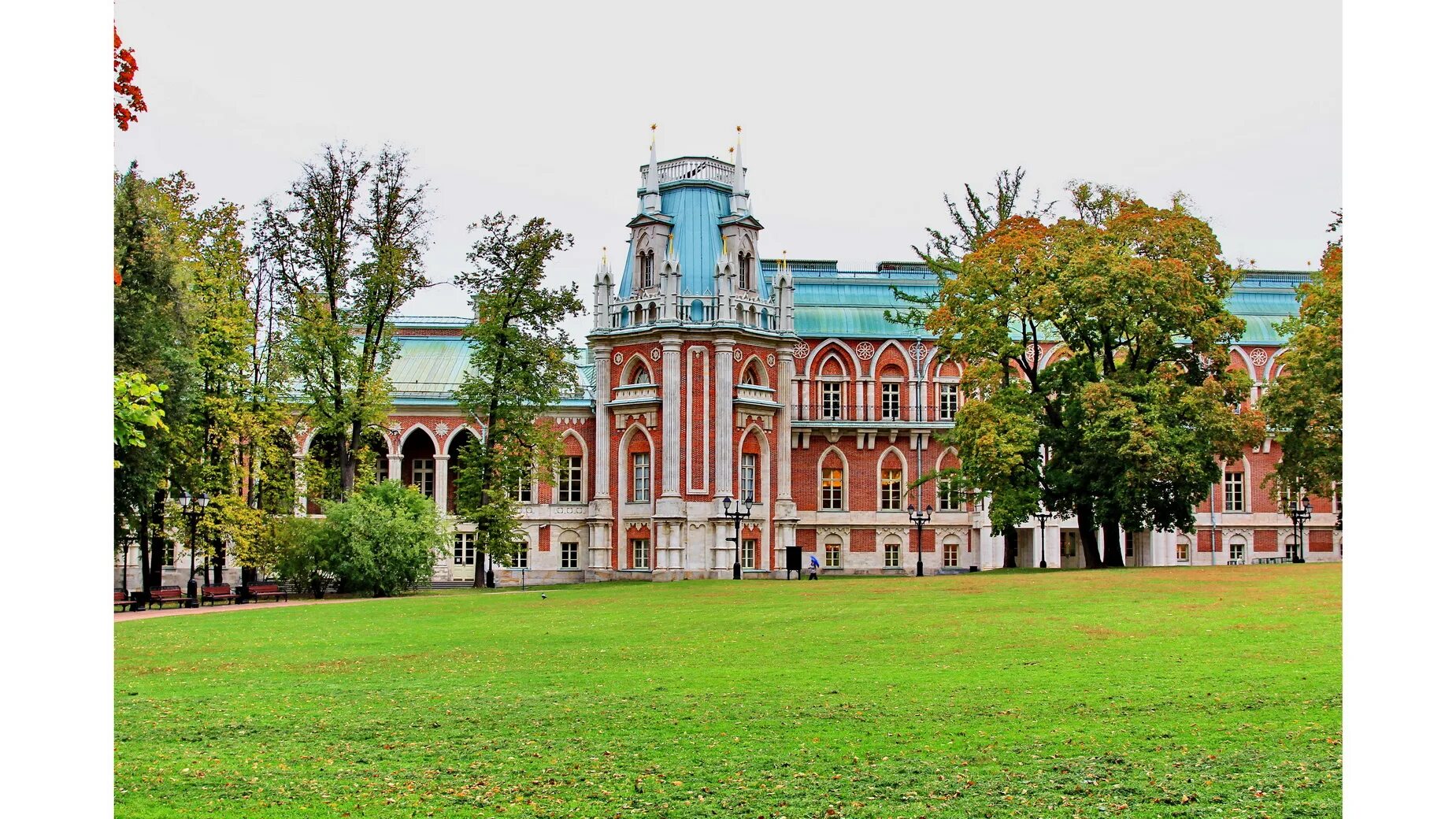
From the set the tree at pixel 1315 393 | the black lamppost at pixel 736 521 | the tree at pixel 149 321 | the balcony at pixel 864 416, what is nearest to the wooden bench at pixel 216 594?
the tree at pixel 149 321

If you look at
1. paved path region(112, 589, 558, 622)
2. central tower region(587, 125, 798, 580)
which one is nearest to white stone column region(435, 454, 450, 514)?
central tower region(587, 125, 798, 580)

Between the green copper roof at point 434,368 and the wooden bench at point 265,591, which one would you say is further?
the green copper roof at point 434,368

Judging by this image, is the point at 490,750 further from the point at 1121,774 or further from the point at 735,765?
the point at 1121,774

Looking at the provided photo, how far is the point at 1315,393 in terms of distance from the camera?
112ft

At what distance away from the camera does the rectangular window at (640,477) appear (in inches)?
1866

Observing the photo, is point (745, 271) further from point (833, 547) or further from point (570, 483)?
point (833, 547)

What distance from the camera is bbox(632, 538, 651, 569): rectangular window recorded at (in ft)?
155

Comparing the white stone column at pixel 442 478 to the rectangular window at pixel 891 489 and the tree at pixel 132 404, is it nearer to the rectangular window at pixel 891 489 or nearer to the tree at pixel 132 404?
the rectangular window at pixel 891 489

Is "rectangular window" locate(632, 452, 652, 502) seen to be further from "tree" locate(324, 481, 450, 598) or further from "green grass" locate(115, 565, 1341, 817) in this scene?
"green grass" locate(115, 565, 1341, 817)

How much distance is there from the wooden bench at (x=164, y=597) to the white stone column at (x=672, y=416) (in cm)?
1680

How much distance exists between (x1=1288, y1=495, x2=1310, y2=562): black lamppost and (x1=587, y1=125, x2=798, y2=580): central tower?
54.1 ft

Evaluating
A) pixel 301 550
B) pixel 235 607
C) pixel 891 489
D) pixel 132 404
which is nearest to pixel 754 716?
pixel 132 404
